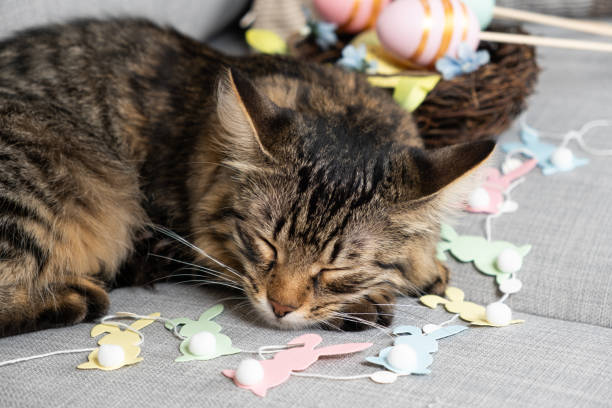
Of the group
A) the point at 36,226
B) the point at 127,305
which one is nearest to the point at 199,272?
the point at 127,305

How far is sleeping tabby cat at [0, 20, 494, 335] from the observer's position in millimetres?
1464

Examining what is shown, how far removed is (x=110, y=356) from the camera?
53.1 inches

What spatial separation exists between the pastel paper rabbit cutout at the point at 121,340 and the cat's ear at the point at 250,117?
479mm

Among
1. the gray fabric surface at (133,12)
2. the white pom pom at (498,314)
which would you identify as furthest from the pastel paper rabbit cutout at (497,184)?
the gray fabric surface at (133,12)

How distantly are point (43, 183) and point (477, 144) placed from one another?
105 centimetres

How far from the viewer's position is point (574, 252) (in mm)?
1833

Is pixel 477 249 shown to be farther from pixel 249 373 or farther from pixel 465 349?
pixel 249 373

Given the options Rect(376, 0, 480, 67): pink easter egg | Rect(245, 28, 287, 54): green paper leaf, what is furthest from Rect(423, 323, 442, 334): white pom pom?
Rect(245, 28, 287, 54): green paper leaf

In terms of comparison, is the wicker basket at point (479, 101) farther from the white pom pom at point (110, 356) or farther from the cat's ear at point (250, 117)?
the white pom pom at point (110, 356)

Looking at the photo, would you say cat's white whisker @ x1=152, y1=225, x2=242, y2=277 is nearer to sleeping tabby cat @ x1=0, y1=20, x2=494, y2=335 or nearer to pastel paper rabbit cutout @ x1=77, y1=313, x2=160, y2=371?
sleeping tabby cat @ x1=0, y1=20, x2=494, y2=335

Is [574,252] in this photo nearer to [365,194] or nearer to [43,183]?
[365,194]

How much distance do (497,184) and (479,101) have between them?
0.30 meters

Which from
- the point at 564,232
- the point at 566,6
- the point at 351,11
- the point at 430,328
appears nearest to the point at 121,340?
the point at 430,328

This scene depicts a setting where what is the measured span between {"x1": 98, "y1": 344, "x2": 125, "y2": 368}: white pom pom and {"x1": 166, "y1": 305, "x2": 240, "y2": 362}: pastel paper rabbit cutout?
0.12 m
